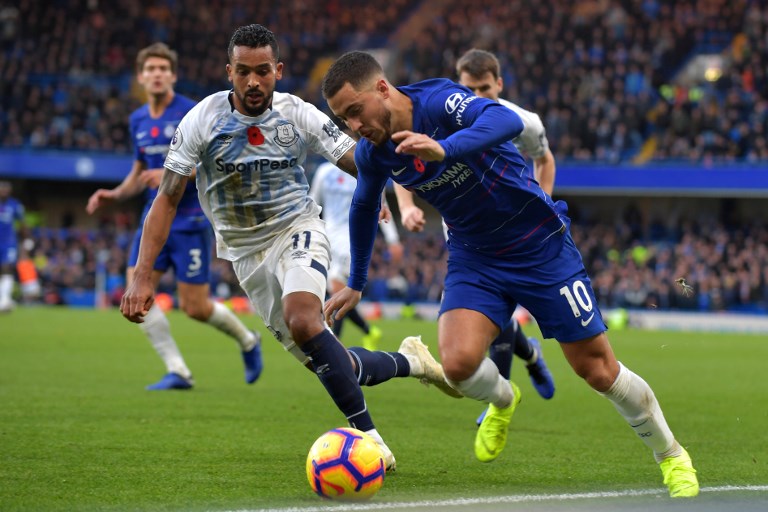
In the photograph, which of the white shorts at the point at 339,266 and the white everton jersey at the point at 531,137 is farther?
the white shorts at the point at 339,266

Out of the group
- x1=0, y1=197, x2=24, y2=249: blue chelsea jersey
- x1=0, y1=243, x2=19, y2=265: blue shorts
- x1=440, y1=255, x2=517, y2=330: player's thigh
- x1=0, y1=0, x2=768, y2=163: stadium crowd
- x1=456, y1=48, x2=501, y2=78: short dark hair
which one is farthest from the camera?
x1=0, y1=0, x2=768, y2=163: stadium crowd

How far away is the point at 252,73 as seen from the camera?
19.3 feet

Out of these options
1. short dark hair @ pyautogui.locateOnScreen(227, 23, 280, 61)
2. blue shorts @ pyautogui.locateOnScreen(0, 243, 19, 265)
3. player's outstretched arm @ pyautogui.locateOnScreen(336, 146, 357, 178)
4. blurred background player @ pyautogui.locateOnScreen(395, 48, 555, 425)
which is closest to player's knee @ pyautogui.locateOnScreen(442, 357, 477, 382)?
player's outstretched arm @ pyautogui.locateOnScreen(336, 146, 357, 178)

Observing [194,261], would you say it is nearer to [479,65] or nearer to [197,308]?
[197,308]

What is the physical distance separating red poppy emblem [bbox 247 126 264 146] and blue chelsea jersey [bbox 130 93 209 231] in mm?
3198

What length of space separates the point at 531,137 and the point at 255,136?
2.15 meters

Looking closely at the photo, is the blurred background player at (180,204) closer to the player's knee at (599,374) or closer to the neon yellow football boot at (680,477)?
the player's knee at (599,374)

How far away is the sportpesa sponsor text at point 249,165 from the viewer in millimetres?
6090

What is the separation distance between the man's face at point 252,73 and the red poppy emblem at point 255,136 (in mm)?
138

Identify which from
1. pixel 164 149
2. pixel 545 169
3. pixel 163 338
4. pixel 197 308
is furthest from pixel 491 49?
pixel 545 169

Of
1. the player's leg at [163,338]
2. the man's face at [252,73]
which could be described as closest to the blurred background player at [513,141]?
the man's face at [252,73]

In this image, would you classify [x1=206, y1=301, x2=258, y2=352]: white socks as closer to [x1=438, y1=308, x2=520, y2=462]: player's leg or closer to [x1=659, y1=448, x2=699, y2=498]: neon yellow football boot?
[x1=438, y1=308, x2=520, y2=462]: player's leg

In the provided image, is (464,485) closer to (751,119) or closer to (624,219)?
(751,119)

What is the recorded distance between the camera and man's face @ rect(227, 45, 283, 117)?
5.86m
